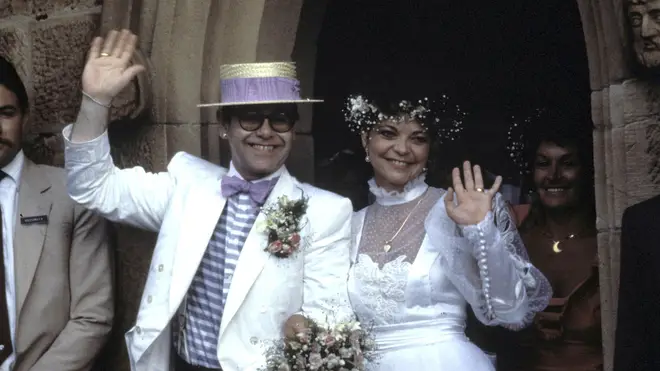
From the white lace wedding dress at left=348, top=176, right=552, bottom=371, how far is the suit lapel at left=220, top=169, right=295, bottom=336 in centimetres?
42

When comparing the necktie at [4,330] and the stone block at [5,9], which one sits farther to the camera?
the stone block at [5,9]

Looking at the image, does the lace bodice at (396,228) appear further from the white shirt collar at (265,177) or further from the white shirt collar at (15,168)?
the white shirt collar at (15,168)

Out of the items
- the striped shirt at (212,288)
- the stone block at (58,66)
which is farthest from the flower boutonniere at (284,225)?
the stone block at (58,66)

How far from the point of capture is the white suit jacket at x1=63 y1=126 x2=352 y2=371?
11.6 ft

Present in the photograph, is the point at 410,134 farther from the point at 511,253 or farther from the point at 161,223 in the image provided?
the point at 161,223

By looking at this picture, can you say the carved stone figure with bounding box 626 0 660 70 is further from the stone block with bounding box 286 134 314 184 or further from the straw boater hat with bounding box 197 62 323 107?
the stone block with bounding box 286 134 314 184

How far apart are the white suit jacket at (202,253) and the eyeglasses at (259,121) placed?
0.62 feet

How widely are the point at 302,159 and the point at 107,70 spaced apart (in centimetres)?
112

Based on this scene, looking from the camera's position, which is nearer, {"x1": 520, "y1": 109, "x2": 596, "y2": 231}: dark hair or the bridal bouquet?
the bridal bouquet

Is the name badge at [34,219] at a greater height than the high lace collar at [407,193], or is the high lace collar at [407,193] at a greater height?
the high lace collar at [407,193]

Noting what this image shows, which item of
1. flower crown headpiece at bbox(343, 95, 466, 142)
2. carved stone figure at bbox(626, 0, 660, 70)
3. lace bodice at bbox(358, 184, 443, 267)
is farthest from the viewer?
flower crown headpiece at bbox(343, 95, 466, 142)

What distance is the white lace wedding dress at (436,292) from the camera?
3.63m

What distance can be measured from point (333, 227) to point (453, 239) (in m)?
0.42

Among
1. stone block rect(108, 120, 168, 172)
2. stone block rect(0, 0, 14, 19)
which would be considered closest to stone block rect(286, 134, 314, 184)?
stone block rect(108, 120, 168, 172)
